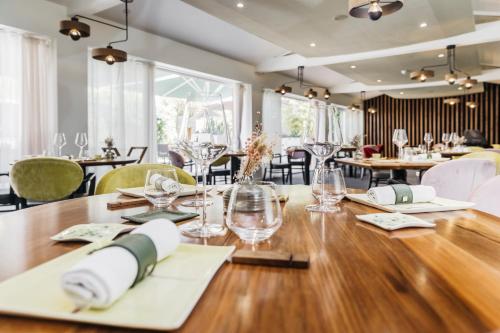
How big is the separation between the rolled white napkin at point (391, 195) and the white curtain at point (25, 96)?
208 inches

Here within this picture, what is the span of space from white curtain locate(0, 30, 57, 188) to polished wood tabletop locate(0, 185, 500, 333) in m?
4.86

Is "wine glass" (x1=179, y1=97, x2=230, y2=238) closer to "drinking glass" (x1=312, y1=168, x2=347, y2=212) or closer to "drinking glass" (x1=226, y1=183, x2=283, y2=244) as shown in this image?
"drinking glass" (x1=226, y1=183, x2=283, y2=244)

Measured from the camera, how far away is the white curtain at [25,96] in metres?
4.81

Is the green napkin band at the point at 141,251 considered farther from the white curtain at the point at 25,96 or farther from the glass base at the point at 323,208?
the white curtain at the point at 25,96

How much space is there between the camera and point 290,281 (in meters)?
0.48

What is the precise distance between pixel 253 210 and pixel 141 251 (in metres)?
0.24

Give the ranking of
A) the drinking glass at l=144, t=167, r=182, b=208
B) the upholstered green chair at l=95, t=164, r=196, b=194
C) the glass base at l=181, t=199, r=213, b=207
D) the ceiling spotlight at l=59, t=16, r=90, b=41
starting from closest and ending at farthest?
the drinking glass at l=144, t=167, r=182, b=208, the glass base at l=181, t=199, r=213, b=207, the upholstered green chair at l=95, t=164, r=196, b=194, the ceiling spotlight at l=59, t=16, r=90, b=41

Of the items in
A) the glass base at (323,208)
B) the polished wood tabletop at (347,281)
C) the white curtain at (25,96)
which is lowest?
the polished wood tabletop at (347,281)

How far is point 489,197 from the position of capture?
4.01 ft

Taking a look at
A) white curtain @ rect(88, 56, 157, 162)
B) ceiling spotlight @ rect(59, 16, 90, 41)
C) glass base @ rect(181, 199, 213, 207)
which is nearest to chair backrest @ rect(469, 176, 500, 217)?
→ glass base @ rect(181, 199, 213, 207)

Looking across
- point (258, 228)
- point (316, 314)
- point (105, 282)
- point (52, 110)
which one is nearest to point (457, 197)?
point (258, 228)

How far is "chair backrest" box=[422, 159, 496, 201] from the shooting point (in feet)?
6.93

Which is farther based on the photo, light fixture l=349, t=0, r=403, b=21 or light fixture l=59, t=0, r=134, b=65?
light fixture l=59, t=0, r=134, b=65

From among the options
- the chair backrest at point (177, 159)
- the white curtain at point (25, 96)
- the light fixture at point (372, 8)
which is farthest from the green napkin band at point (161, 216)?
the chair backrest at point (177, 159)
